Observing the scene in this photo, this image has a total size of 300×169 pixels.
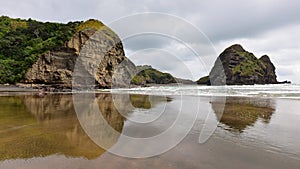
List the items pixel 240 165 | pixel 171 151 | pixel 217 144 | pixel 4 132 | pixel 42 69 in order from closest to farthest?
pixel 240 165, pixel 171 151, pixel 217 144, pixel 4 132, pixel 42 69

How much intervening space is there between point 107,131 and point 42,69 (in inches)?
1433

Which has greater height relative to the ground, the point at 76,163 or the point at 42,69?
the point at 42,69

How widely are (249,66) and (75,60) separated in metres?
80.4

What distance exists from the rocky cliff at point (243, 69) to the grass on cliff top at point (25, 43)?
199 feet

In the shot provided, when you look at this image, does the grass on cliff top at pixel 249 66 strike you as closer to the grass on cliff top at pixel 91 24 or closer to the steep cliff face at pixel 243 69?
the steep cliff face at pixel 243 69

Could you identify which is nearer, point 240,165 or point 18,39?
point 240,165

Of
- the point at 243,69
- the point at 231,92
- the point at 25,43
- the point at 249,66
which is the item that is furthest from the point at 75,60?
the point at 249,66

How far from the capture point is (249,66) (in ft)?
307

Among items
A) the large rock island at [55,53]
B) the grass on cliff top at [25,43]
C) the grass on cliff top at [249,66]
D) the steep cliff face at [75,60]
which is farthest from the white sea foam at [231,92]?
the grass on cliff top at [249,66]

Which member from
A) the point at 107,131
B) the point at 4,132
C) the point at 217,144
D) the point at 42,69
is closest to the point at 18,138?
the point at 4,132

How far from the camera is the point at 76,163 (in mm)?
3918

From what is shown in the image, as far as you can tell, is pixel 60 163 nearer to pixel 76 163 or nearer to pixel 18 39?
pixel 76 163

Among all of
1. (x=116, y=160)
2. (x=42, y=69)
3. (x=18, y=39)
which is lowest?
(x=116, y=160)

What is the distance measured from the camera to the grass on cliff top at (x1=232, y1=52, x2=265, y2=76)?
298 ft
